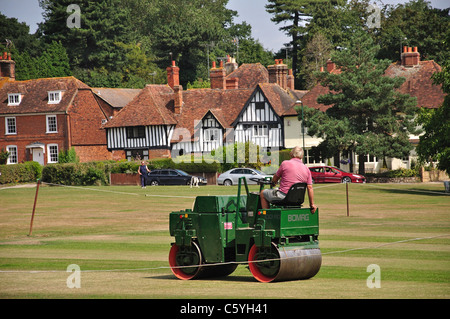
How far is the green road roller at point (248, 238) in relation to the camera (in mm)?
12773

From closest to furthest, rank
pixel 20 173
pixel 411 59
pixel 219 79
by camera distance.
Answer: pixel 20 173, pixel 411 59, pixel 219 79

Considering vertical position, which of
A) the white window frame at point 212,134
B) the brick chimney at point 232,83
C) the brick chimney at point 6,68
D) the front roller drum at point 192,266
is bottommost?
the front roller drum at point 192,266

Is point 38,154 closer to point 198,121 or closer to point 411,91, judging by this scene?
point 198,121

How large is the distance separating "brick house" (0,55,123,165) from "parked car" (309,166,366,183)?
1105 inches

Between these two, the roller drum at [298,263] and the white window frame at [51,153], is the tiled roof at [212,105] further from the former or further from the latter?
the roller drum at [298,263]

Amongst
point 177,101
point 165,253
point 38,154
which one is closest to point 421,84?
point 177,101

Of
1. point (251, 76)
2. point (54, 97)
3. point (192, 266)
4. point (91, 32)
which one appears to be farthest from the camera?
point (91, 32)

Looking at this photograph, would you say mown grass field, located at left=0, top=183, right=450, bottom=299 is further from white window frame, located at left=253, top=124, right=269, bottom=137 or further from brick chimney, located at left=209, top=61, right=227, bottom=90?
brick chimney, located at left=209, top=61, right=227, bottom=90

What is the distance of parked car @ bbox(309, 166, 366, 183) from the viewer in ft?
182

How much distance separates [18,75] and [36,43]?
12.6 metres

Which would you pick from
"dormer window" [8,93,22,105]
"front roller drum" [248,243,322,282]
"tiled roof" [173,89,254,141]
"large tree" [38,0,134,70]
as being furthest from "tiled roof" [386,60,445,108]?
"front roller drum" [248,243,322,282]

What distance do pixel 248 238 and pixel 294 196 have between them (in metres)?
1.13

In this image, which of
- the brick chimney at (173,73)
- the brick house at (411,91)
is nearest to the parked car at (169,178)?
the brick house at (411,91)

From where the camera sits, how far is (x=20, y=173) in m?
61.4
